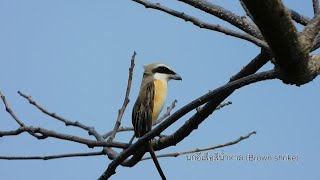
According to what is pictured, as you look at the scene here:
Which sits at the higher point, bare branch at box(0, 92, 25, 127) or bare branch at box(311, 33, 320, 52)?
bare branch at box(0, 92, 25, 127)

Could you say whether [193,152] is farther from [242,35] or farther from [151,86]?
[242,35]

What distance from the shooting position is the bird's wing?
4.36 metres

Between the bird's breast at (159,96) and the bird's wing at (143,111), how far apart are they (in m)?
0.07

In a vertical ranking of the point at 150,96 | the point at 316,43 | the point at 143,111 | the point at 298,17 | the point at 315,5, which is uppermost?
the point at 150,96

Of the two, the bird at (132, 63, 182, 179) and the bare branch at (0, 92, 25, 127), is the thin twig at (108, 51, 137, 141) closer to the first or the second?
the bird at (132, 63, 182, 179)

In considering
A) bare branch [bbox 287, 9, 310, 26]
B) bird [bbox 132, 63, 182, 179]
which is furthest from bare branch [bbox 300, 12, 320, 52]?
bird [bbox 132, 63, 182, 179]

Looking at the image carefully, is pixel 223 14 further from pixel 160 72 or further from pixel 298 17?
pixel 160 72

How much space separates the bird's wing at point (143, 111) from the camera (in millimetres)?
4363

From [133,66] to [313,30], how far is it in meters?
2.01

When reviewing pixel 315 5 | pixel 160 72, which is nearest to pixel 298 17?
pixel 315 5

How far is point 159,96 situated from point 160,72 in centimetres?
39

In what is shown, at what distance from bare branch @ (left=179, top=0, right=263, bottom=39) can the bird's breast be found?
9.15ft

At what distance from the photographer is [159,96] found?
503 cm

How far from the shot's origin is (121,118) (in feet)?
13.3
